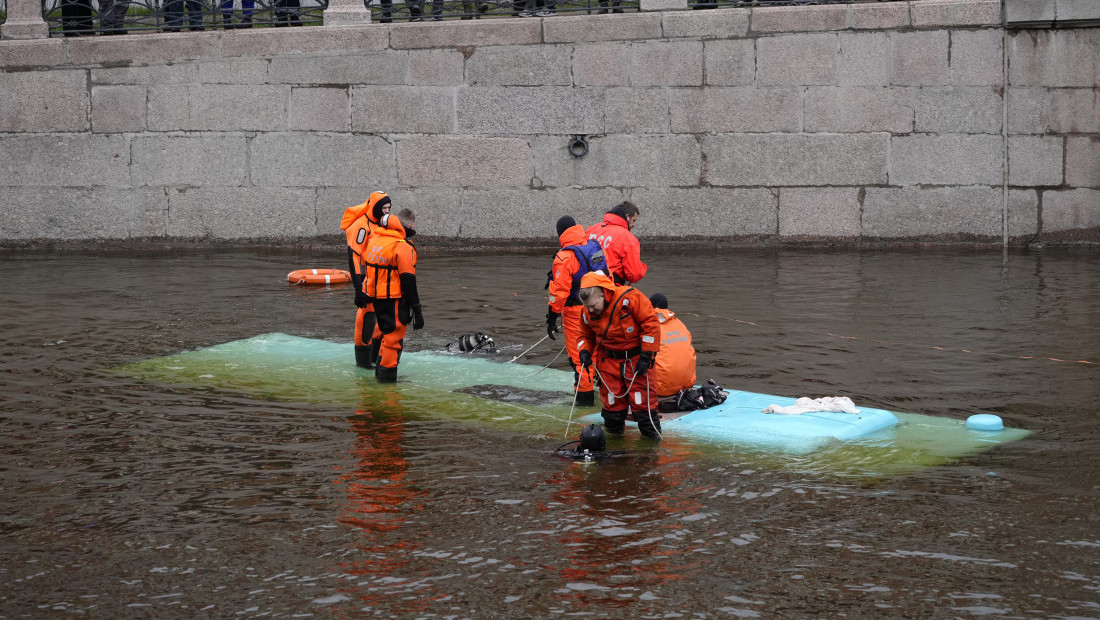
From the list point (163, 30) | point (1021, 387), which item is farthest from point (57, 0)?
point (1021, 387)

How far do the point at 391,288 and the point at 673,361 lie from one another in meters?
2.47

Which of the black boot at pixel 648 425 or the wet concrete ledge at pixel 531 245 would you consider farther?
the wet concrete ledge at pixel 531 245

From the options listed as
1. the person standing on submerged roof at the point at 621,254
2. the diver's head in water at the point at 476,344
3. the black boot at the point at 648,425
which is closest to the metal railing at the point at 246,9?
the diver's head in water at the point at 476,344

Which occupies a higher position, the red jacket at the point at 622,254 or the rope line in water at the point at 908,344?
the red jacket at the point at 622,254

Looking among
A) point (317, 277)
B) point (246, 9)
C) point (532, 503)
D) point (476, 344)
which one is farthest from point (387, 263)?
point (246, 9)

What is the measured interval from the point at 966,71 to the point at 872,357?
7.88 meters

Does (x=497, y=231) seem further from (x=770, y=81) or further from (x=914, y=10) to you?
(x=914, y=10)

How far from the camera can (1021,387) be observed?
9320 millimetres

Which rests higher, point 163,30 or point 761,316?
point 163,30

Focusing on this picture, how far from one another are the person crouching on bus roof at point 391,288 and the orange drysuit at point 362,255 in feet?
0.72

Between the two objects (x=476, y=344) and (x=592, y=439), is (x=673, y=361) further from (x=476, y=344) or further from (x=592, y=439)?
(x=476, y=344)

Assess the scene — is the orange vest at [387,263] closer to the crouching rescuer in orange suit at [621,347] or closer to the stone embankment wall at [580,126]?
the crouching rescuer in orange suit at [621,347]

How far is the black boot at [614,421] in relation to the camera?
8.24m

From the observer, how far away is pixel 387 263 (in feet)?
32.4
